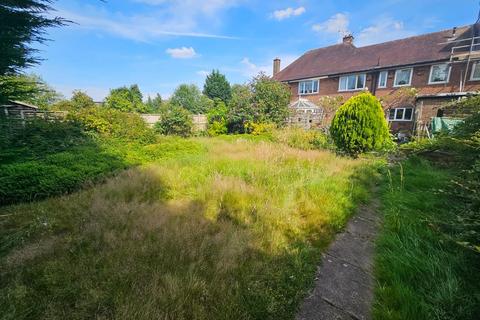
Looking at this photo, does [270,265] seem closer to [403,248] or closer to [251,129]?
[403,248]

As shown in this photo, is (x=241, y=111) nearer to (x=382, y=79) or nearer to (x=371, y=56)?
(x=382, y=79)

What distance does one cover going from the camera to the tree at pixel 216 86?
4878 cm

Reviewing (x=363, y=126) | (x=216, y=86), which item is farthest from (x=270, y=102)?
(x=216, y=86)

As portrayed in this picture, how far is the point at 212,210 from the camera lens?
3648 mm

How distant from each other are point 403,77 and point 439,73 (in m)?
2.13

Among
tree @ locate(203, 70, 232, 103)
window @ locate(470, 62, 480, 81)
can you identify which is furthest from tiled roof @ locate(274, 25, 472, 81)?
tree @ locate(203, 70, 232, 103)

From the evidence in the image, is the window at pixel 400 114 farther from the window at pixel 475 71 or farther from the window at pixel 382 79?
the window at pixel 475 71

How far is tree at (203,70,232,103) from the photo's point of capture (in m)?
48.8

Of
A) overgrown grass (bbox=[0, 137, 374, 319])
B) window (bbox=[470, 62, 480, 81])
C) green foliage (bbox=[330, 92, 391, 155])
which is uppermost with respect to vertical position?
window (bbox=[470, 62, 480, 81])

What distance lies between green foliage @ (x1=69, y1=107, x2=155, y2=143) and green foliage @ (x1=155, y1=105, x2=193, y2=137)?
11.9ft

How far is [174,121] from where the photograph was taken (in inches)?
589

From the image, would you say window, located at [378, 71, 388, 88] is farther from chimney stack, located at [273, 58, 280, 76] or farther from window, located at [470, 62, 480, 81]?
chimney stack, located at [273, 58, 280, 76]

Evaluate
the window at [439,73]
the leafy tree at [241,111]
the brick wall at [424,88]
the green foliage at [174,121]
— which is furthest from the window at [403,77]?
the green foliage at [174,121]

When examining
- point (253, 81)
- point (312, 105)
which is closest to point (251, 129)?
point (253, 81)
